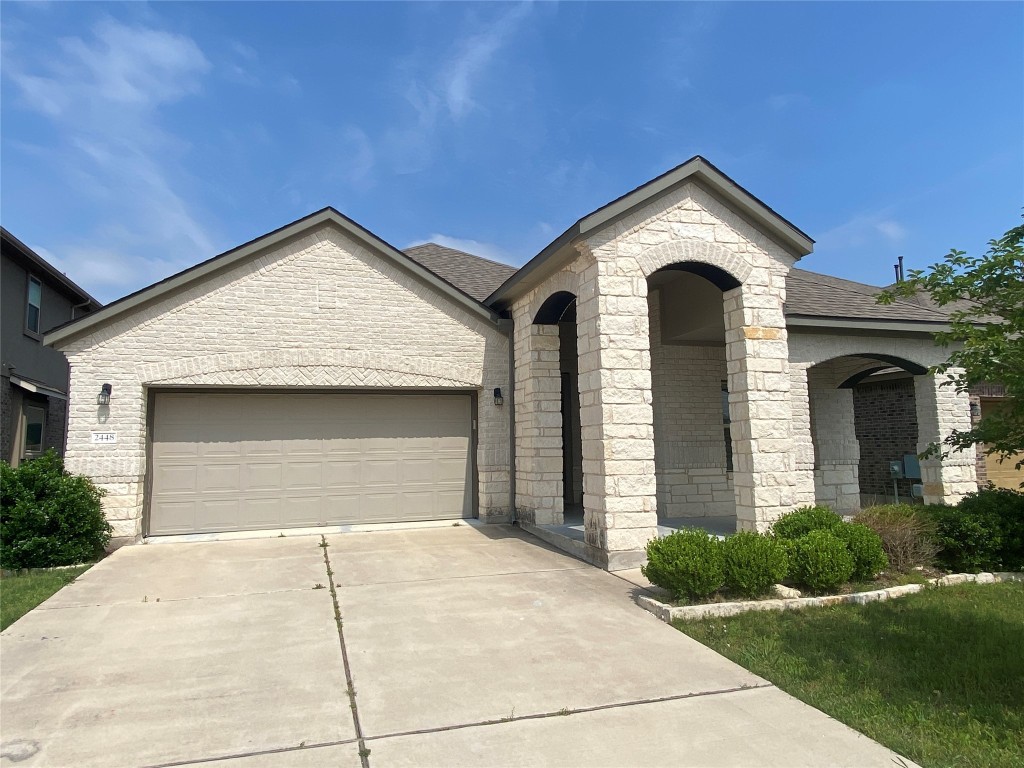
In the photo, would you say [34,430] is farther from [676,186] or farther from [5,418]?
[676,186]

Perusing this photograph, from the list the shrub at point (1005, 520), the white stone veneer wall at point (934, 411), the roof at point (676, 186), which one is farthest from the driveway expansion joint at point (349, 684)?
the white stone veneer wall at point (934, 411)

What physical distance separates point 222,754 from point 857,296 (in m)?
13.6

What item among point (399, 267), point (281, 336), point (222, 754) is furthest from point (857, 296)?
point (222, 754)

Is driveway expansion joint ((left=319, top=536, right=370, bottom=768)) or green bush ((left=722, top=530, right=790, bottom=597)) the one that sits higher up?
green bush ((left=722, top=530, right=790, bottom=597))

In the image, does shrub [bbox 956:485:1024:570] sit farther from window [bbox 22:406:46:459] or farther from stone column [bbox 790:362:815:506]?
window [bbox 22:406:46:459]

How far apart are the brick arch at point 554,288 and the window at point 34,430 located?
11516mm

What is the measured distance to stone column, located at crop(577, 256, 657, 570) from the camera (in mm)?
8258

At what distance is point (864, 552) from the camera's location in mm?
7148

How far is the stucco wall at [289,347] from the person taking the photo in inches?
397

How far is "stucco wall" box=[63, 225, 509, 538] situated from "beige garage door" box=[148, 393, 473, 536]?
42 centimetres

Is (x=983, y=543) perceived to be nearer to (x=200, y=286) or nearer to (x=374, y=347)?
(x=374, y=347)

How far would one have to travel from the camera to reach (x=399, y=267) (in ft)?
38.7

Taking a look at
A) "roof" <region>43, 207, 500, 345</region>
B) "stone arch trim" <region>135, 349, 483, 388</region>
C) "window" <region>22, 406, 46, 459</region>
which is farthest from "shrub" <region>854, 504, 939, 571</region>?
"window" <region>22, 406, 46, 459</region>

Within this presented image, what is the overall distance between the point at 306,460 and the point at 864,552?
8520mm
